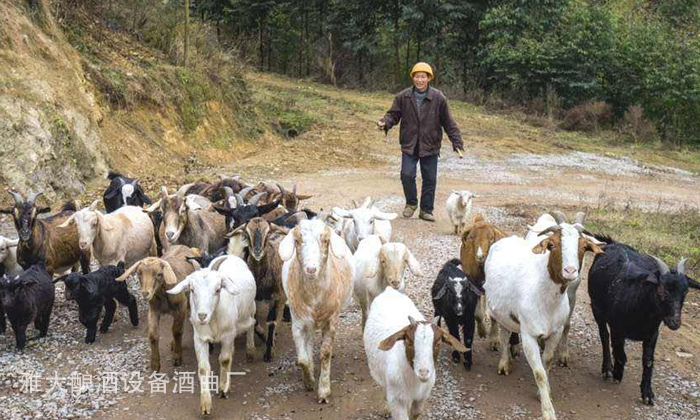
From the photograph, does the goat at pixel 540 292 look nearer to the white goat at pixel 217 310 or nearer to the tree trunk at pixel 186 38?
the white goat at pixel 217 310

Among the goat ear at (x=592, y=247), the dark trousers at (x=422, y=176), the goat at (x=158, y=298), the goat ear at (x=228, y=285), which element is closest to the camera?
the goat ear at (x=592, y=247)

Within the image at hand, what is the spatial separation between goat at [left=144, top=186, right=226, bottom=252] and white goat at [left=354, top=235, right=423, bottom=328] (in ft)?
7.31

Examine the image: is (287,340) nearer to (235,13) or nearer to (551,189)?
(551,189)

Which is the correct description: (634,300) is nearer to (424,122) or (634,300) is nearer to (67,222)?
(424,122)

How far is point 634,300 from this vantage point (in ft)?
20.4

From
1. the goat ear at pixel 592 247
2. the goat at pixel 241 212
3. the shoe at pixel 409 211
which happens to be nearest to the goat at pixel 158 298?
the goat at pixel 241 212

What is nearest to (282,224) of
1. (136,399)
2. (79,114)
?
(136,399)

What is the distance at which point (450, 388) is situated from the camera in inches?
253

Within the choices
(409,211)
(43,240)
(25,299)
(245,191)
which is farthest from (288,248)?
(409,211)

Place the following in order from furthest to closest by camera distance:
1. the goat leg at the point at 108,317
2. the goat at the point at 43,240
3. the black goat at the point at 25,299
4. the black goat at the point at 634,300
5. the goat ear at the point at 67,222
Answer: the goat ear at the point at 67,222 → the goat at the point at 43,240 → the goat leg at the point at 108,317 → the black goat at the point at 25,299 → the black goat at the point at 634,300

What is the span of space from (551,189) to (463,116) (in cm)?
1006

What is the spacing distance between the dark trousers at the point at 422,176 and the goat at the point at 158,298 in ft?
19.2

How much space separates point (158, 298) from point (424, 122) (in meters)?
6.33

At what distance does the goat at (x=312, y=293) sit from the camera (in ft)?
19.4
